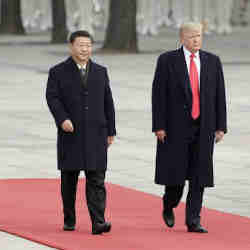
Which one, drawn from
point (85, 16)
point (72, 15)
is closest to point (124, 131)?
point (85, 16)

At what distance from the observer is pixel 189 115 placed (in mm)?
10555

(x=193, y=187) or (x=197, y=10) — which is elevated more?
(x=193, y=187)

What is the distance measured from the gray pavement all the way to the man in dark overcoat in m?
0.74

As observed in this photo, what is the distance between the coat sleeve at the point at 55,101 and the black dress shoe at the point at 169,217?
118 cm

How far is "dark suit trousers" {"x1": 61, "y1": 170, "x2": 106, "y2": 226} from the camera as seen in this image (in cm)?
1042

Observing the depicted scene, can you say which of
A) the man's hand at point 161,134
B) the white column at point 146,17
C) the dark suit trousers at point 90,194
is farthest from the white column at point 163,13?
the dark suit trousers at point 90,194

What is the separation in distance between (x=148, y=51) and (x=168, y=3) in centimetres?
2691

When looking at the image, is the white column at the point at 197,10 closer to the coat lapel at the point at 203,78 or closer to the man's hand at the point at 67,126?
the coat lapel at the point at 203,78

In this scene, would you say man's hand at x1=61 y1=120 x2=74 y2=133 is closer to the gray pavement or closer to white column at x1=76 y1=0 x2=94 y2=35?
the gray pavement

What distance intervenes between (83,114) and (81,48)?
0.51 m

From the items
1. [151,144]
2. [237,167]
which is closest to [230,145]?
[151,144]

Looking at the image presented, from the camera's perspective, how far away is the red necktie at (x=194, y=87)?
10.6 m

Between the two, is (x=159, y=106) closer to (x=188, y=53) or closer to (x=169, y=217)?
(x=188, y=53)

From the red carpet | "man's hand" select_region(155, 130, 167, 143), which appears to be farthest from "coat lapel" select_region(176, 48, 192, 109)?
the red carpet
